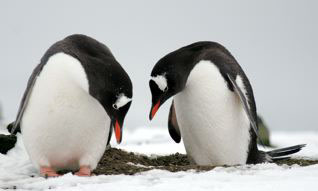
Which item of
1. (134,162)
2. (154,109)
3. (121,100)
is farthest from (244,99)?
(134,162)

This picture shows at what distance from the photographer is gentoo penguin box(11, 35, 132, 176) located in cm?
555

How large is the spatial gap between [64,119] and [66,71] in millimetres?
522

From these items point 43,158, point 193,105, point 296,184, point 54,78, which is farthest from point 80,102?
point 296,184

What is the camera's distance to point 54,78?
576cm

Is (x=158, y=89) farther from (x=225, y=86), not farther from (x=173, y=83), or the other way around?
(x=225, y=86)

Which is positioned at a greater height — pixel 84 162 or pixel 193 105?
pixel 193 105

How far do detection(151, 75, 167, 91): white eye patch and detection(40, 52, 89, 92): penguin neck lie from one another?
104cm

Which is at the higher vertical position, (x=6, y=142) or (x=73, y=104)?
(x=73, y=104)

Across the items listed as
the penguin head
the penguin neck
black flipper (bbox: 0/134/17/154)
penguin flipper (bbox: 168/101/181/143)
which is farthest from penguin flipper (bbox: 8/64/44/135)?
penguin flipper (bbox: 168/101/181/143)

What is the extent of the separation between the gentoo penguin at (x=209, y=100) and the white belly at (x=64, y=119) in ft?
2.59

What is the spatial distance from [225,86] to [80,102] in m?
1.87

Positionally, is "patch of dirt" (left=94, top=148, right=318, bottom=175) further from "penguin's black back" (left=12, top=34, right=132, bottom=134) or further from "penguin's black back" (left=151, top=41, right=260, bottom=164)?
"penguin's black back" (left=12, top=34, right=132, bottom=134)

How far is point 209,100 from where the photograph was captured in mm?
6504

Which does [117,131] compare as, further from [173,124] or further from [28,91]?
[173,124]
